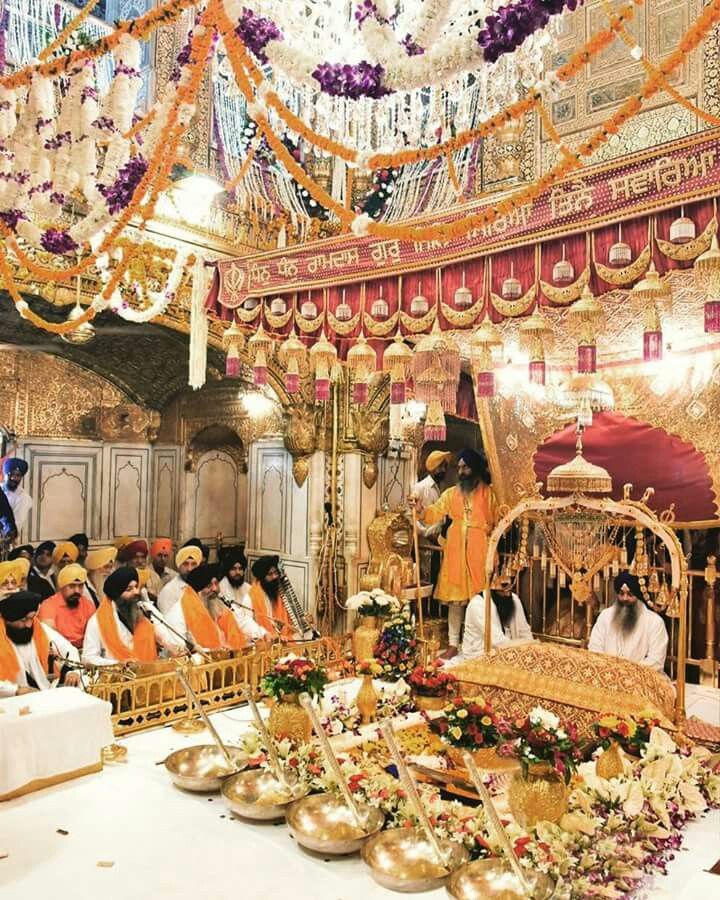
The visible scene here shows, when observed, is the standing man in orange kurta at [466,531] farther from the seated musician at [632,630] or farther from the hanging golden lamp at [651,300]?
the hanging golden lamp at [651,300]

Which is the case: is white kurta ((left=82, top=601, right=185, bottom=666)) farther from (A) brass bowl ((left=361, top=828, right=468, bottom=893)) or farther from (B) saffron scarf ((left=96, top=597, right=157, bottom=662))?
(A) brass bowl ((left=361, top=828, right=468, bottom=893))

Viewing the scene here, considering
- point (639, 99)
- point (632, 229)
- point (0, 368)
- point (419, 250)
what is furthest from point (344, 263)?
point (0, 368)

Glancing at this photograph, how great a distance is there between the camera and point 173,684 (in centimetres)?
573

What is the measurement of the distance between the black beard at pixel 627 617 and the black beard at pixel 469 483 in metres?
2.14

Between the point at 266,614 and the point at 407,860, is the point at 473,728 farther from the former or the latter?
the point at 266,614

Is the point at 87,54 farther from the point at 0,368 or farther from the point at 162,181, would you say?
the point at 0,368

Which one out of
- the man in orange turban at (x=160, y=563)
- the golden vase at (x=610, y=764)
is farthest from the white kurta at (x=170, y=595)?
the golden vase at (x=610, y=764)

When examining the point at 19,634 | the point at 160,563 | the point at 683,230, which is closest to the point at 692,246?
the point at 683,230

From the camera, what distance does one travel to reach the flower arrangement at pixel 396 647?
21.2 ft

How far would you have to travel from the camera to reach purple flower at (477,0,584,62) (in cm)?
271

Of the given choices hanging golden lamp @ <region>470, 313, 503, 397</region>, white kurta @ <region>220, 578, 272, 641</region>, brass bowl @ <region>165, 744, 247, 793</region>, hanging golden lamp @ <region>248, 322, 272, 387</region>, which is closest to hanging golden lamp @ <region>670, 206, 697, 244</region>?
hanging golden lamp @ <region>470, 313, 503, 397</region>

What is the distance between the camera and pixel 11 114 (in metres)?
3.88

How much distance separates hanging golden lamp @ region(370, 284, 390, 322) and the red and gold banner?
0.48 ft

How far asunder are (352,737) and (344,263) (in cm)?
318
